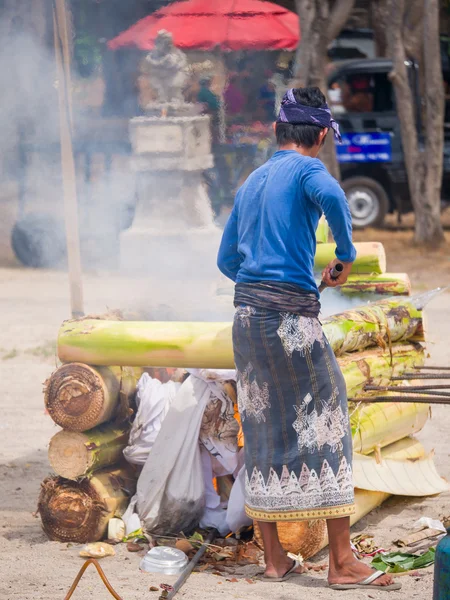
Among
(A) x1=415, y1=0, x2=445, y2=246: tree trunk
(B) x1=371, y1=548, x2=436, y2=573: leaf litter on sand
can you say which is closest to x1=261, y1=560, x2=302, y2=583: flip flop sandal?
(B) x1=371, y1=548, x2=436, y2=573: leaf litter on sand

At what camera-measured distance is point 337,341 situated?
13.4 feet

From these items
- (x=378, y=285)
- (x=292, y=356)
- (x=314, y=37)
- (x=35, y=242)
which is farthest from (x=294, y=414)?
(x=35, y=242)

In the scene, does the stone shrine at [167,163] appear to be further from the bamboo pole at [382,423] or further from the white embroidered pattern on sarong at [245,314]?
the white embroidered pattern on sarong at [245,314]

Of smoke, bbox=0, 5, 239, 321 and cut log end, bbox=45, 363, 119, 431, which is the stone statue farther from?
cut log end, bbox=45, 363, 119, 431

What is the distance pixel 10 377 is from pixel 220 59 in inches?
316

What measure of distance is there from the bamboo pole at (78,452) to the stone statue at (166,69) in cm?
792

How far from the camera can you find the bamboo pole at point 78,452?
3988mm

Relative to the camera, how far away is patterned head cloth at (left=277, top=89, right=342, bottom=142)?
3.45 m

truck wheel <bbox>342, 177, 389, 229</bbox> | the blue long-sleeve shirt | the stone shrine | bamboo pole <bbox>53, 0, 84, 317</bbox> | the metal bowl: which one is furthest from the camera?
truck wheel <bbox>342, 177, 389, 229</bbox>

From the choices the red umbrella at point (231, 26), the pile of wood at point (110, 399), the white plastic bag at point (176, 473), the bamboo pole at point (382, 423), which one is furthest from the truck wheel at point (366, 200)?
the white plastic bag at point (176, 473)

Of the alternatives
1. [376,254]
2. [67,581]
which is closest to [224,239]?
[67,581]

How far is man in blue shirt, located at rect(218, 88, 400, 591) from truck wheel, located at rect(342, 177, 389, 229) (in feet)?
33.6

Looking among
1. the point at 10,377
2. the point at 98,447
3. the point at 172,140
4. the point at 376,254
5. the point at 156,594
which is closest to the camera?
the point at 156,594

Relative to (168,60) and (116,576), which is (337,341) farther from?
(168,60)
